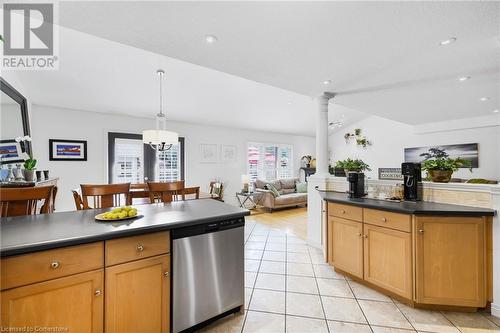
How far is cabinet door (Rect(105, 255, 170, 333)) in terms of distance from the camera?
131 cm

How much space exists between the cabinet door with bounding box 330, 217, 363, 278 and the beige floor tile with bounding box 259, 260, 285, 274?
2.12 ft

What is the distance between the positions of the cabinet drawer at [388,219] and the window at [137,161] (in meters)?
4.64

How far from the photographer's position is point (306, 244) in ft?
11.7

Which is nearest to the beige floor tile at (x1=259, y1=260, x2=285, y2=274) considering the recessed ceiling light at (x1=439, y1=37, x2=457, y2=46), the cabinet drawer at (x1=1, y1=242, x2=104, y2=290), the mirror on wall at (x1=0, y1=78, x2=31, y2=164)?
the cabinet drawer at (x1=1, y1=242, x2=104, y2=290)

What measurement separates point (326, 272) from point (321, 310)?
757 mm

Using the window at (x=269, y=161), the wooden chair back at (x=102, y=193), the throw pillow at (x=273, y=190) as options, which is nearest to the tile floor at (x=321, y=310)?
the wooden chair back at (x=102, y=193)

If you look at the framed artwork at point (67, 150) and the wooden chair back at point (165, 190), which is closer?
the wooden chair back at point (165, 190)

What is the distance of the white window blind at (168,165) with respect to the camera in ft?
17.7

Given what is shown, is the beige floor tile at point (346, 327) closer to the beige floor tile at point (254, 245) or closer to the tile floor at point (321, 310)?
the tile floor at point (321, 310)

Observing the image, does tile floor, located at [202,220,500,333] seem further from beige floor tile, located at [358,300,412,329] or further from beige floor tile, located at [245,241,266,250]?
beige floor tile, located at [245,241,266,250]

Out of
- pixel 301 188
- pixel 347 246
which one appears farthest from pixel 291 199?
pixel 347 246

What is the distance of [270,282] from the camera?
2.44m

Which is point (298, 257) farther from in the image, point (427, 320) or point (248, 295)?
point (427, 320)

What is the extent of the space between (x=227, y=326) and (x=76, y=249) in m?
1.28
